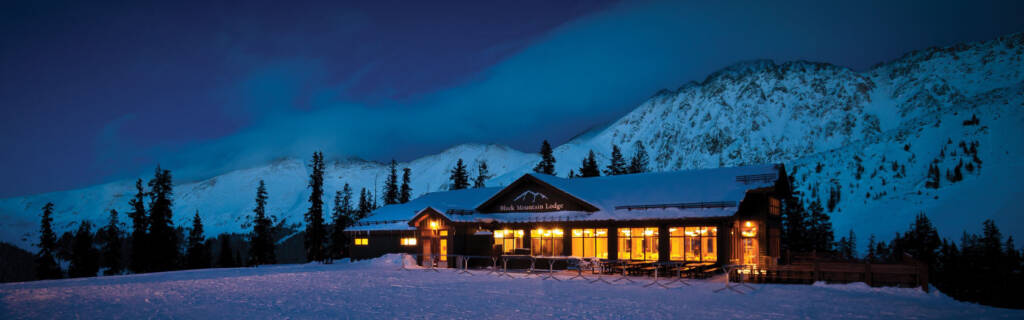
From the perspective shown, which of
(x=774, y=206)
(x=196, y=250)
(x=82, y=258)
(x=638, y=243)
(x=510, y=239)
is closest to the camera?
(x=638, y=243)

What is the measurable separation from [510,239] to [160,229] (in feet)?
119

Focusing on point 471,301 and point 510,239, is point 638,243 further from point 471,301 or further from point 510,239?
point 471,301

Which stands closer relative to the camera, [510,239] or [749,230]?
[749,230]

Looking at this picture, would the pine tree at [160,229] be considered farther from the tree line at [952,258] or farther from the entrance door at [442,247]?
the tree line at [952,258]

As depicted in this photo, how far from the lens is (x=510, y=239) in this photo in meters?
35.8

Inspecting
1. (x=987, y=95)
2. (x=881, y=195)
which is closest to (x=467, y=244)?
(x=881, y=195)

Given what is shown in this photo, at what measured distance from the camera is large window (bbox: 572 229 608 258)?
107 ft

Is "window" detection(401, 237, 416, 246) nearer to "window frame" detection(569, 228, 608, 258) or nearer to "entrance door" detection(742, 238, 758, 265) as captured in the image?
"window frame" detection(569, 228, 608, 258)

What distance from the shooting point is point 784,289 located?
21.5 metres

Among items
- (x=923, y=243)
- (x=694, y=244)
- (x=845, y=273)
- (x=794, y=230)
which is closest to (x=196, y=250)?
(x=694, y=244)

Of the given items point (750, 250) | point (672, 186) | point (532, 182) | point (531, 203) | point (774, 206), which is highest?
point (532, 182)

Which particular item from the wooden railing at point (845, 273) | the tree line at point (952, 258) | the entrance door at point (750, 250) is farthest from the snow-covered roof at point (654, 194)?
the tree line at point (952, 258)

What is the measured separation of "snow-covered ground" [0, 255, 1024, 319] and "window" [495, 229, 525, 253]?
37.6 feet

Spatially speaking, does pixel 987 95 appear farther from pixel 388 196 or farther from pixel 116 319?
pixel 116 319
